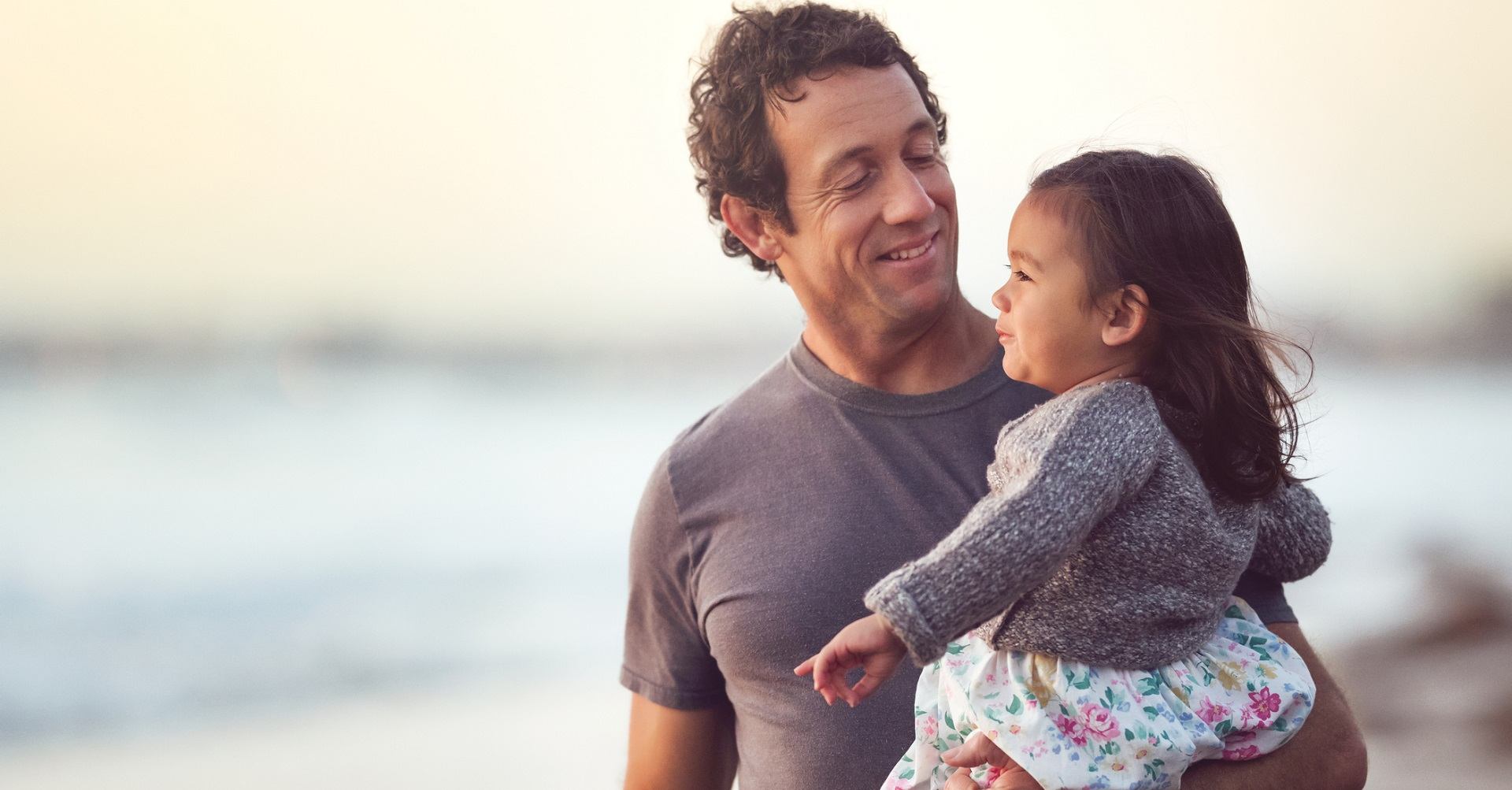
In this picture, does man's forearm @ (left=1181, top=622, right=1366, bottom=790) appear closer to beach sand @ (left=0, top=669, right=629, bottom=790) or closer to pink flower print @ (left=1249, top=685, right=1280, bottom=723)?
pink flower print @ (left=1249, top=685, right=1280, bottom=723)

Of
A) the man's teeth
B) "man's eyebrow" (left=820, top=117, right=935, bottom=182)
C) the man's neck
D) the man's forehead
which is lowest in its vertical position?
the man's neck

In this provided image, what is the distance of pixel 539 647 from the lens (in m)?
4.21

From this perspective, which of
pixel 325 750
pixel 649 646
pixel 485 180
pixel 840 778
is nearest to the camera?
pixel 840 778

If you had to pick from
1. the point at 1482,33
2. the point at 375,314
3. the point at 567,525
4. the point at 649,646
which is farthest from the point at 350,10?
the point at 1482,33

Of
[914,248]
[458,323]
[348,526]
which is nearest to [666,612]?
[914,248]

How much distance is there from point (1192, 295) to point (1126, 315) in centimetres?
7

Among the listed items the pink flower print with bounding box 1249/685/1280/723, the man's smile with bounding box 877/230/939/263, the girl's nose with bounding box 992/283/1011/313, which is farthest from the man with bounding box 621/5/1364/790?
the girl's nose with bounding box 992/283/1011/313

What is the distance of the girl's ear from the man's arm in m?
0.93

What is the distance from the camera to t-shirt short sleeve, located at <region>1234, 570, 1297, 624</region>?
142 cm

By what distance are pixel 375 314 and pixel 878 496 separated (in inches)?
139

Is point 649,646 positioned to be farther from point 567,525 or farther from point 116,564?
point 116,564

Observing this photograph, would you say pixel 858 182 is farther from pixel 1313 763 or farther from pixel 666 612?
pixel 1313 763

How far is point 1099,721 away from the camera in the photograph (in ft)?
3.74

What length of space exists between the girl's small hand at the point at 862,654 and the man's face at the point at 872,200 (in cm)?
65
